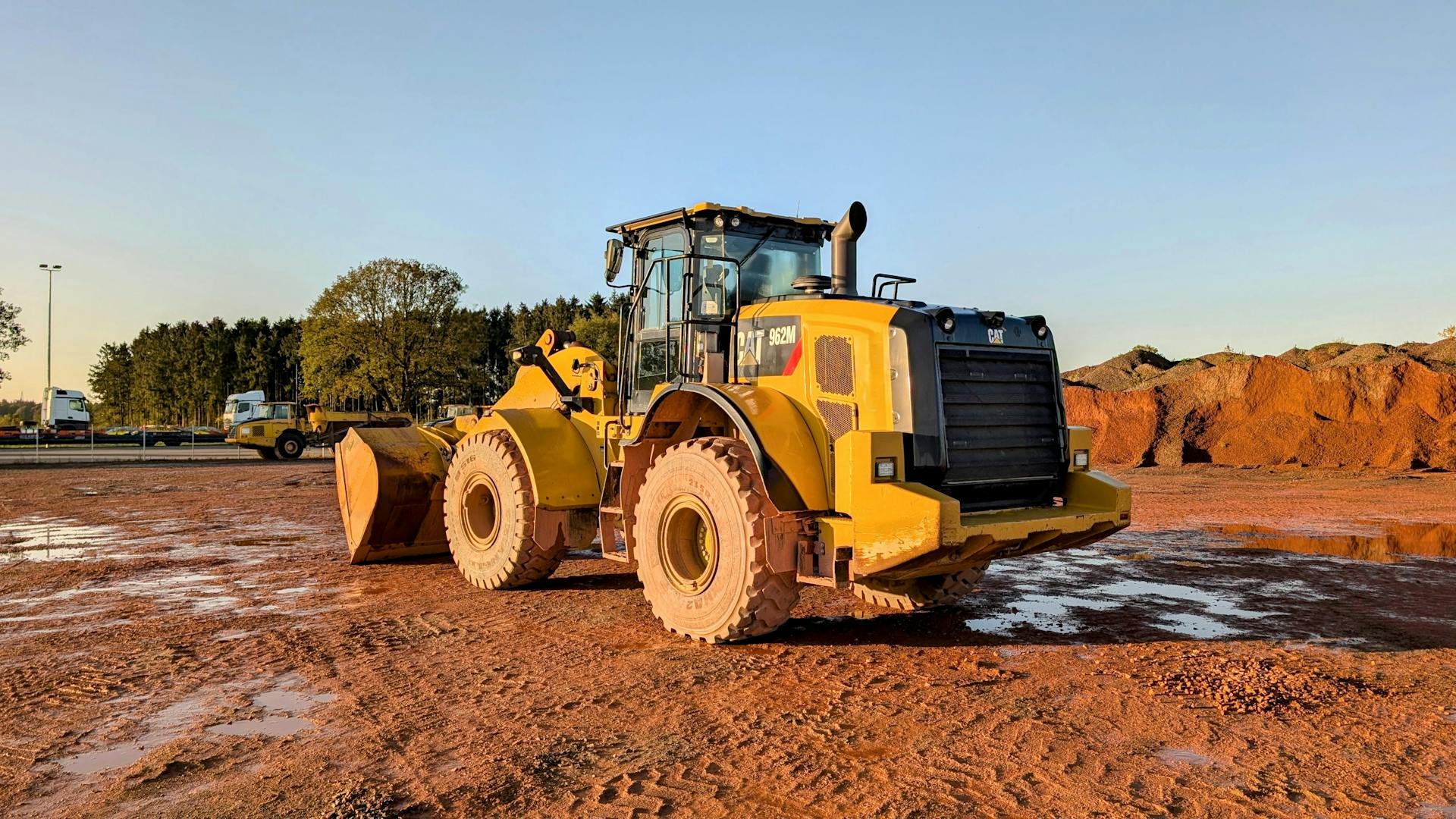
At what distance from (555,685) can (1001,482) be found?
3212mm

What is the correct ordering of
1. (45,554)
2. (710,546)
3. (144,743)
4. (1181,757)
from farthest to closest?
(45,554), (710,546), (144,743), (1181,757)

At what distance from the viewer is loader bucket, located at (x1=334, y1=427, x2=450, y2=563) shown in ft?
32.3

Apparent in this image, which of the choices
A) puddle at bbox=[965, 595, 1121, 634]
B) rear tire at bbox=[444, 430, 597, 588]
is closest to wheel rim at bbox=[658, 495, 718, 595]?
rear tire at bbox=[444, 430, 597, 588]

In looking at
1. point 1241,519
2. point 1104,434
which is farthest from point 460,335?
point 1241,519

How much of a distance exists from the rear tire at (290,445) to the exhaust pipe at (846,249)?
3358 cm

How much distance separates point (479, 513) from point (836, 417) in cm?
433

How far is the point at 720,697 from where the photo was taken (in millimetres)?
5332

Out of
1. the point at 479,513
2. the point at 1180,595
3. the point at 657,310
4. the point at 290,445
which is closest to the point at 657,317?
the point at 657,310

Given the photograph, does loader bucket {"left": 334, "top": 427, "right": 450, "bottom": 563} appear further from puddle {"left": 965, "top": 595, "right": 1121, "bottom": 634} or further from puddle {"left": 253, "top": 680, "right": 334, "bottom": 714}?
puddle {"left": 965, "top": 595, "right": 1121, "bottom": 634}

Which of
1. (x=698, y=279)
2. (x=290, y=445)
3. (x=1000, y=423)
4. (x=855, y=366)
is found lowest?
(x=290, y=445)

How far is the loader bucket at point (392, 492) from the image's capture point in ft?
32.3

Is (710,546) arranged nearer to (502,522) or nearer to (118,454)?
(502,522)

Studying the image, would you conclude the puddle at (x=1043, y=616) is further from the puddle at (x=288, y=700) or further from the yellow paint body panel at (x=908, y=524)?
the puddle at (x=288, y=700)

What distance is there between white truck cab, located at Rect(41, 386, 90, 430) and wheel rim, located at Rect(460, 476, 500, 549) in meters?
58.6
